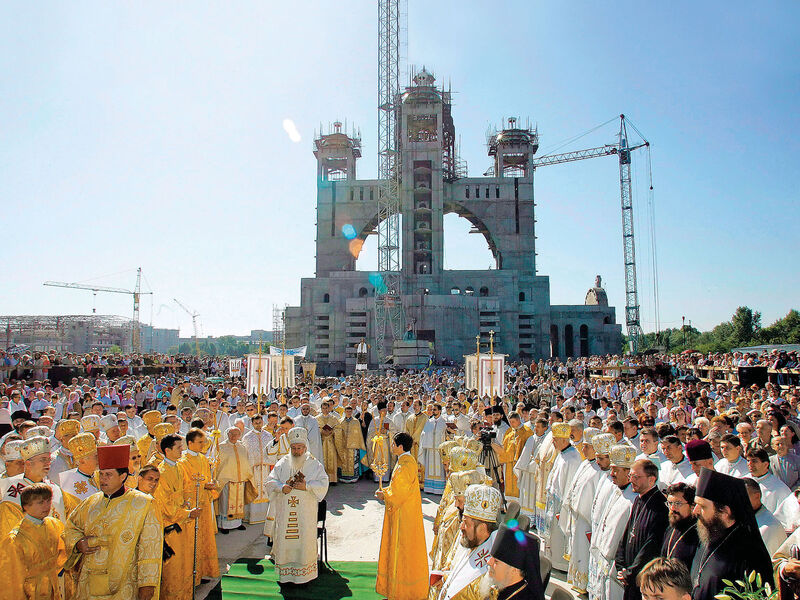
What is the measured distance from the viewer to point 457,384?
89.4 ft

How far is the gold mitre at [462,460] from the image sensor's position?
4.77 m

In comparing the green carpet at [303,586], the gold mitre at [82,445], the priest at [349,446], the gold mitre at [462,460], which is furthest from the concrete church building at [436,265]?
the gold mitre at [462,460]

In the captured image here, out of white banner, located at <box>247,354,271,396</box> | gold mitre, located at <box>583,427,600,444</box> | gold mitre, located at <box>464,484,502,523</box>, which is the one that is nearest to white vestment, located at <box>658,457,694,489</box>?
gold mitre, located at <box>583,427,600,444</box>

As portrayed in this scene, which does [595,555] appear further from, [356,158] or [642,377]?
[356,158]

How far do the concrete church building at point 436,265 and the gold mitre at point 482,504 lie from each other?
4467 centimetres

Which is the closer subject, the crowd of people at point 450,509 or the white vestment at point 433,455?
the crowd of people at point 450,509

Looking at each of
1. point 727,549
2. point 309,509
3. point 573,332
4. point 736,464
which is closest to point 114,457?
point 309,509

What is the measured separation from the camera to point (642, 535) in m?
4.46

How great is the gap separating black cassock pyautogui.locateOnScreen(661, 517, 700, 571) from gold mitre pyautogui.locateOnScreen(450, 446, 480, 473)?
1.55 metres

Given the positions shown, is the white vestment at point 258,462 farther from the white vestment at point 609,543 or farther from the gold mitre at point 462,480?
the white vestment at point 609,543

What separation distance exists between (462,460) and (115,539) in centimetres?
290

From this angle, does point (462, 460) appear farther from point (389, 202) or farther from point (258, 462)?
point (389, 202)

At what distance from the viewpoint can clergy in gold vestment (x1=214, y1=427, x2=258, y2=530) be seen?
8.33 meters

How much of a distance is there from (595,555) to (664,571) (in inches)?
112
